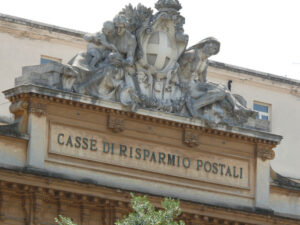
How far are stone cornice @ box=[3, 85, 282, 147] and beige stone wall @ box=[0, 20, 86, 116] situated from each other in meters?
5.06

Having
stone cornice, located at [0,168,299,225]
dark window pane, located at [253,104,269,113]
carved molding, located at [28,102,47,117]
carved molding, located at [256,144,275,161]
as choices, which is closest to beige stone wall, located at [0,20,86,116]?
carved molding, located at [28,102,47,117]

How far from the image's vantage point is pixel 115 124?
5156 centimetres

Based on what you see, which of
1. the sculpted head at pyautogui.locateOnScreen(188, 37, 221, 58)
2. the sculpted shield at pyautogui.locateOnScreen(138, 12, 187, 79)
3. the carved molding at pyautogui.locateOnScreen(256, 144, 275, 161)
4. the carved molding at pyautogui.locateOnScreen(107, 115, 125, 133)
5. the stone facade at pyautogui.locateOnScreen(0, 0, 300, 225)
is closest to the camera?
the stone facade at pyautogui.locateOnScreen(0, 0, 300, 225)

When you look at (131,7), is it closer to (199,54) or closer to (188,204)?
(199,54)

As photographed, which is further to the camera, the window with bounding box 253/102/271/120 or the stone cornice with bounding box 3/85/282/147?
the window with bounding box 253/102/271/120

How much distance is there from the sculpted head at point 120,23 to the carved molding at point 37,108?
4.06m

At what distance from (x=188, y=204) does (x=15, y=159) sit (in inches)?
254

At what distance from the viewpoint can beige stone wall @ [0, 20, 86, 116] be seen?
2200 inches

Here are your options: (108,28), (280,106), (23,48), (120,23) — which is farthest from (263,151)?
(23,48)

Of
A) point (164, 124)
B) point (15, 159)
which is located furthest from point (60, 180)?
point (164, 124)

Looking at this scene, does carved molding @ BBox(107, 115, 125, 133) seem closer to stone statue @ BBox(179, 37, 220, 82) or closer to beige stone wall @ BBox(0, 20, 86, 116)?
stone statue @ BBox(179, 37, 220, 82)

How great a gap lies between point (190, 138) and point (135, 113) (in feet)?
8.12

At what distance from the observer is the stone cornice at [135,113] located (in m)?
50.1

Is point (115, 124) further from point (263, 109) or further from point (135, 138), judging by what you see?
point (263, 109)
